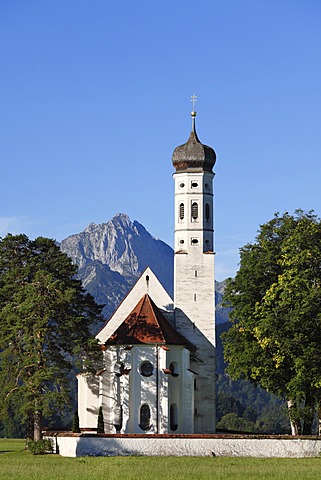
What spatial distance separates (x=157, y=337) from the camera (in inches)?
2591

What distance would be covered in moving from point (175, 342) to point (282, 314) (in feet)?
41.9

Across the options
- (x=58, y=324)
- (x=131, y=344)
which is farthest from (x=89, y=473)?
(x=131, y=344)

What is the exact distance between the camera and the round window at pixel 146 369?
6556 cm

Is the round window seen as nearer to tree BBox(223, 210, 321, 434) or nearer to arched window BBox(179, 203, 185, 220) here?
tree BBox(223, 210, 321, 434)

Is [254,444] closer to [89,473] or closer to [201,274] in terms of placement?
[89,473]

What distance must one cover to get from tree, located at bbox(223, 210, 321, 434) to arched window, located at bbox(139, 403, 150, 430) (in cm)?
782

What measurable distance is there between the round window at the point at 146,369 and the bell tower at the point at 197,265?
18.1 feet

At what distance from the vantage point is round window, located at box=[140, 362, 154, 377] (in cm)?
6556

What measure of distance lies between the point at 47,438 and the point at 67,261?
1419 cm

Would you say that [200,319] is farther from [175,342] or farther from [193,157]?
[193,157]

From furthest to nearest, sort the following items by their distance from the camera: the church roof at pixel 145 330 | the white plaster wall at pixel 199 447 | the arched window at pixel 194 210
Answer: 1. the arched window at pixel 194 210
2. the church roof at pixel 145 330
3. the white plaster wall at pixel 199 447

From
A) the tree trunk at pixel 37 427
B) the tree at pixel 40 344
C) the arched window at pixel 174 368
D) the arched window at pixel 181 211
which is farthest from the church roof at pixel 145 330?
the tree trunk at pixel 37 427

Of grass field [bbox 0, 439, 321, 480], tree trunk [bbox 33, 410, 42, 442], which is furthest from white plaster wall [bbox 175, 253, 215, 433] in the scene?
grass field [bbox 0, 439, 321, 480]

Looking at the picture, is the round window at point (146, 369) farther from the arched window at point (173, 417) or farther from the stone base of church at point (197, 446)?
the stone base of church at point (197, 446)
